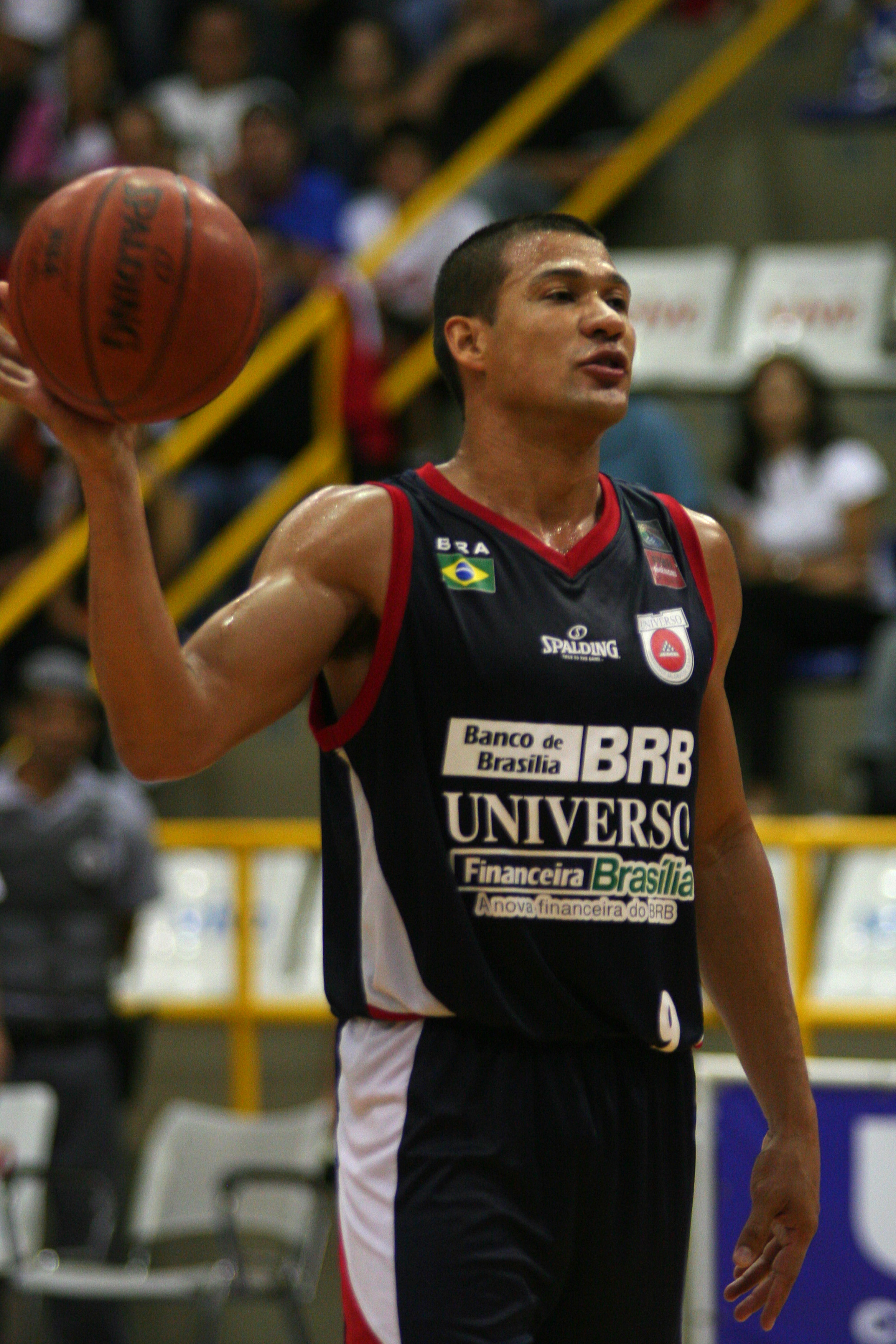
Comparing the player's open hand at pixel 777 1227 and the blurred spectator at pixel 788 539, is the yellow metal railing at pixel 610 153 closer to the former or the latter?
the blurred spectator at pixel 788 539

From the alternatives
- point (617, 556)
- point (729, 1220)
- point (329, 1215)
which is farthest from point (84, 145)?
point (617, 556)

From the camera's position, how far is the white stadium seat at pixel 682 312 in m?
8.66

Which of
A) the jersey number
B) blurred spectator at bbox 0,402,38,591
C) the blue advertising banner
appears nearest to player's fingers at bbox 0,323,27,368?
the jersey number

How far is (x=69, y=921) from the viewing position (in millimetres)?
6320

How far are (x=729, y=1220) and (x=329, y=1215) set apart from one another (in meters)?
2.01

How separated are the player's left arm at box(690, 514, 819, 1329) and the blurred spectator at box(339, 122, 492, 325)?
19.4 feet

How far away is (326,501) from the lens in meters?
2.52

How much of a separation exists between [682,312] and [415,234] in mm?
1214

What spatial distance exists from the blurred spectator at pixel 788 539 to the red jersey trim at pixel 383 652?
14.3 ft

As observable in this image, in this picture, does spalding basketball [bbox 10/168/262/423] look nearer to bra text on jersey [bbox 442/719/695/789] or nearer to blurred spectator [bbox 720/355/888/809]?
bra text on jersey [bbox 442/719/695/789]

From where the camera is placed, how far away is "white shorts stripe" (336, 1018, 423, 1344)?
2.39m

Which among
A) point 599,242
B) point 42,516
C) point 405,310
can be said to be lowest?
point 599,242

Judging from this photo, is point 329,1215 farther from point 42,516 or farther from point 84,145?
point 84,145

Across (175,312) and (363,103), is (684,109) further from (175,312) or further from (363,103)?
(175,312)
